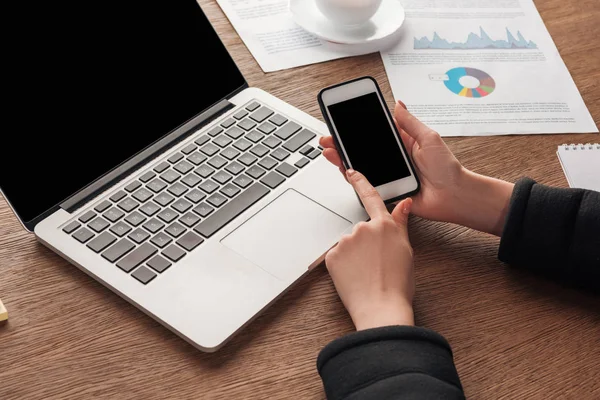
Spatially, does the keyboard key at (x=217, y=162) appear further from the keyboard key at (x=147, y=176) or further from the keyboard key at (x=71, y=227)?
the keyboard key at (x=71, y=227)

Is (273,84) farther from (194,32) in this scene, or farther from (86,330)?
(86,330)

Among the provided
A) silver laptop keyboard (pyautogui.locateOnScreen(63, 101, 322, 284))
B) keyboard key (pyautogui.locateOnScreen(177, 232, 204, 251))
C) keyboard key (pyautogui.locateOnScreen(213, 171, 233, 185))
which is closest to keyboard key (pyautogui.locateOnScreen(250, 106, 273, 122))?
silver laptop keyboard (pyautogui.locateOnScreen(63, 101, 322, 284))

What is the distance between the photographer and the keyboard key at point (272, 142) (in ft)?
2.93

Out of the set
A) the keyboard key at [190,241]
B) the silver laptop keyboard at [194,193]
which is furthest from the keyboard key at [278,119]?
the keyboard key at [190,241]

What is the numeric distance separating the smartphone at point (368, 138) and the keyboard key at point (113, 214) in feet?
Result: 0.82

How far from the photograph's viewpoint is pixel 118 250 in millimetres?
764

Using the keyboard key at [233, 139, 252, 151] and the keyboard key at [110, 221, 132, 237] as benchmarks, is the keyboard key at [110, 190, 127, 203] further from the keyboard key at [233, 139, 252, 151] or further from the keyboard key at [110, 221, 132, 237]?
the keyboard key at [233, 139, 252, 151]

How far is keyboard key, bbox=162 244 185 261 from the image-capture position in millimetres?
759

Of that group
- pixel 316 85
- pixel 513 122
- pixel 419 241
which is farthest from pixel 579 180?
pixel 316 85

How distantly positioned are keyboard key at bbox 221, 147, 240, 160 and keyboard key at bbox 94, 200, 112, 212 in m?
0.15

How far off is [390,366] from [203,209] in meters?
0.28

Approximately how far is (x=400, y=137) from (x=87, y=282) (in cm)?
38

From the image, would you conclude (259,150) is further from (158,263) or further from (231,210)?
(158,263)

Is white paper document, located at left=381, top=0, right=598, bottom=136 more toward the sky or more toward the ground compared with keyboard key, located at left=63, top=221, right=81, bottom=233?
more toward the ground
